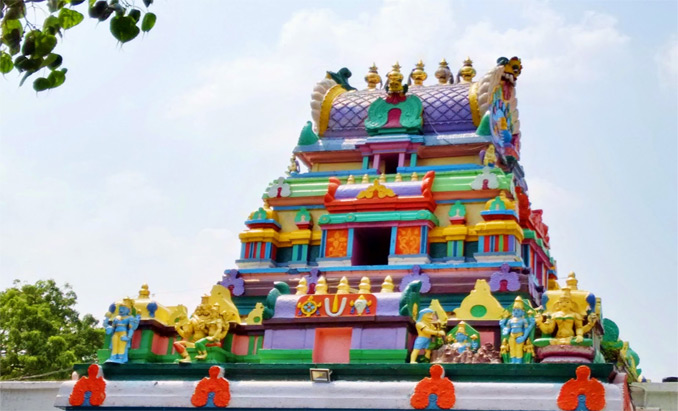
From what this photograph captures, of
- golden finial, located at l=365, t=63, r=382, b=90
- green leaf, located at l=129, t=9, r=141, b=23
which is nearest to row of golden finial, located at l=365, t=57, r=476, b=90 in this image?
golden finial, located at l=365, t=63, r=382, b=90

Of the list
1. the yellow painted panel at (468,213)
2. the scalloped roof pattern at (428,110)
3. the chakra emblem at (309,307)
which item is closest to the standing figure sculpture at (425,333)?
the chakra emblem at (309,307)

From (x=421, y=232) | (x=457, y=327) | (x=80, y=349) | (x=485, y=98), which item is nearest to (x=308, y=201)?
(x=421, y=232)

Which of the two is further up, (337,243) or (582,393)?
(337,243)

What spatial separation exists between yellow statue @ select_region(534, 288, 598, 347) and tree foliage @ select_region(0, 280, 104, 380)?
17.2m

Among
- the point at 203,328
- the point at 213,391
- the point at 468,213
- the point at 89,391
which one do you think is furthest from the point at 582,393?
the point at 89,391

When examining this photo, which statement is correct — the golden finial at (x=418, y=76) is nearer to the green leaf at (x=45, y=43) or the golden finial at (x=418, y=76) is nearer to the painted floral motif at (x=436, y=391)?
the painted floral motif at (x=436, y=391)

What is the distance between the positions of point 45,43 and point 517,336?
11.3 meters

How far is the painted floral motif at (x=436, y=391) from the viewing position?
53.8ft

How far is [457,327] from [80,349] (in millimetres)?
18510

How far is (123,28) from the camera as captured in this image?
7594 mm

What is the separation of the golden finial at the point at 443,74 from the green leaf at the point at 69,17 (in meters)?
19.8

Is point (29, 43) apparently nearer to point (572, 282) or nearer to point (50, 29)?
point (50, 29)

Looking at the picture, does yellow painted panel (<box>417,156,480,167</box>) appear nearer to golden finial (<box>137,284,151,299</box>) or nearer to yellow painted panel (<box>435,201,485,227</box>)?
yellow painted panel (<box>435,201,485,227</box>)

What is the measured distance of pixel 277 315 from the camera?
18578 millimetres
